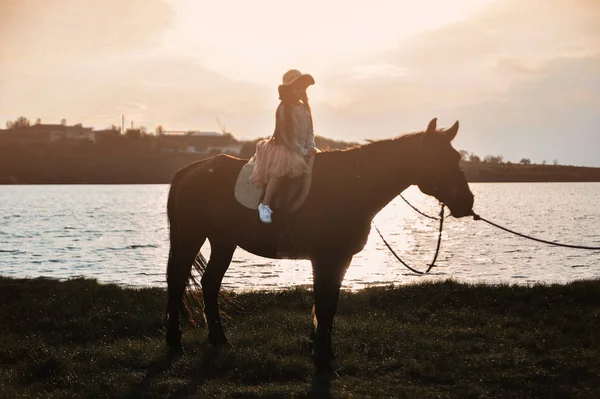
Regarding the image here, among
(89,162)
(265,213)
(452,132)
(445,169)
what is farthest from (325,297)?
(89,162)

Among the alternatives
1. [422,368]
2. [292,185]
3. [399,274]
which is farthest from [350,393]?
[399,274]

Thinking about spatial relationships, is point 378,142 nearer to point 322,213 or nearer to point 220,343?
point 322,213

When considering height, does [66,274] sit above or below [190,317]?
below

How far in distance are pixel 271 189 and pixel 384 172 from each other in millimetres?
1807

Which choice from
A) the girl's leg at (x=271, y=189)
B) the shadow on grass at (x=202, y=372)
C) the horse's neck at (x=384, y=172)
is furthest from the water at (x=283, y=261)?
the horse's neck at (x=384, y=172)

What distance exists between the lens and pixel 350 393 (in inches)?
324

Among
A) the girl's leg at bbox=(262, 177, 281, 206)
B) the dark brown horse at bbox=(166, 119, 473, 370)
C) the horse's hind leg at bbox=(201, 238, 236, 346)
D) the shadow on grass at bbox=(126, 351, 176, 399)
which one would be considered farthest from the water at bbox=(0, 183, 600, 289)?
the girl's leg at bbox=(262, 177, 281, 206)

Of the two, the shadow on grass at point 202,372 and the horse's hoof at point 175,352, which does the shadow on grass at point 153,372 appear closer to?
the horse's hoof at point 175,352

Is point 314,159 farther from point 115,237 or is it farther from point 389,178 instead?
point 115,237

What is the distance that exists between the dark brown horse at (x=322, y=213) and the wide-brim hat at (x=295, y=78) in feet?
4.08

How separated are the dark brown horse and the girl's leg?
0.33 m

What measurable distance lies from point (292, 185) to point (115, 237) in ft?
147

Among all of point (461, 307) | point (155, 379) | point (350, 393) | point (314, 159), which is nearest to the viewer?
point (350, 393)

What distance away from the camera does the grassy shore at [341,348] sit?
850cm
